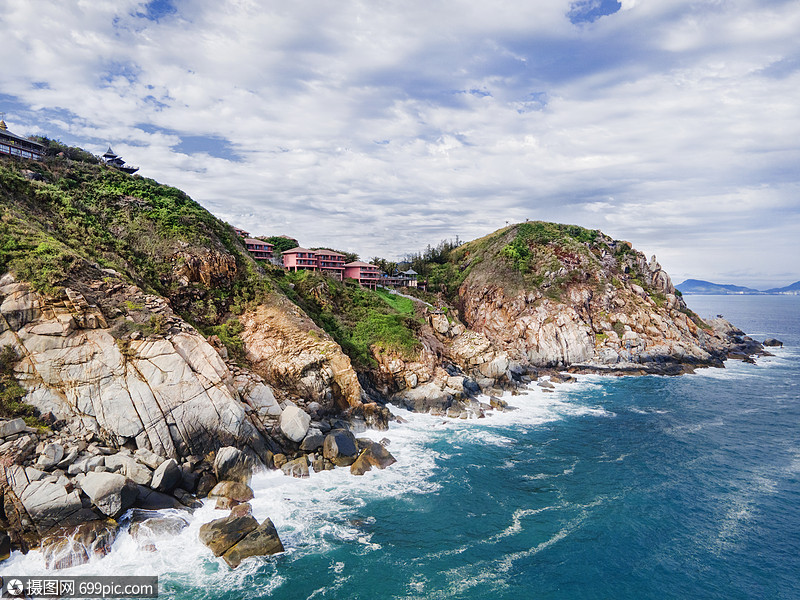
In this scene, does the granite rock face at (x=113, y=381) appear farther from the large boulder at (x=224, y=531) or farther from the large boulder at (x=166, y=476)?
Result: the large boulder at (x=224, y=531)

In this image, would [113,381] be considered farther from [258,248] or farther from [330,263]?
[330,263]

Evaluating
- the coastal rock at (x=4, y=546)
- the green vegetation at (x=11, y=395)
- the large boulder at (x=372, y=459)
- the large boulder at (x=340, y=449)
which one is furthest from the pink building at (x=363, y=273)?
the coastal rock at (x=4, y=546)

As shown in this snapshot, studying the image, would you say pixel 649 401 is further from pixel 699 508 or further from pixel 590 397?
pixel 699 508

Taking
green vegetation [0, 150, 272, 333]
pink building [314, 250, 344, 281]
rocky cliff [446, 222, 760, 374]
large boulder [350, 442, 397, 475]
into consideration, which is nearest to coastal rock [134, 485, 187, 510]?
large boulder [350, 442, 397, 475]

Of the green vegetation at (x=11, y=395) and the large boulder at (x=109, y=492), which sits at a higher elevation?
the green vegetation at (x=11, y=395)

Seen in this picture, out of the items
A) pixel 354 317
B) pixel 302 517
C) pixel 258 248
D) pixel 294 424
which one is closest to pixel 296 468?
pixel 294 424

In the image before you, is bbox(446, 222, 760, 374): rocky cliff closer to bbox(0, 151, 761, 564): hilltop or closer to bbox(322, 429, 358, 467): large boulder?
bbox(0, 151, 761, 564): hilltop
